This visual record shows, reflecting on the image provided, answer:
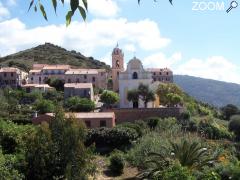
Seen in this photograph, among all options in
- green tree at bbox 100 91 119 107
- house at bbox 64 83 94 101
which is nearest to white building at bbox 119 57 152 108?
green tree at bbox 100 91 119 107

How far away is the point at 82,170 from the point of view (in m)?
20.0

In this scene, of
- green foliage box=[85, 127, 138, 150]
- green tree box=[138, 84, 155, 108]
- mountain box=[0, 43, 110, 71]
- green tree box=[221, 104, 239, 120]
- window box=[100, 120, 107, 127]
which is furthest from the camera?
mountain box=[0, 43, 110, 71]

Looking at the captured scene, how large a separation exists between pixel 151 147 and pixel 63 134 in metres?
7.20

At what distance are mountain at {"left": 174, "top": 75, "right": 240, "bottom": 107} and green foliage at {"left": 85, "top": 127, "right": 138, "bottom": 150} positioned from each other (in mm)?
127938

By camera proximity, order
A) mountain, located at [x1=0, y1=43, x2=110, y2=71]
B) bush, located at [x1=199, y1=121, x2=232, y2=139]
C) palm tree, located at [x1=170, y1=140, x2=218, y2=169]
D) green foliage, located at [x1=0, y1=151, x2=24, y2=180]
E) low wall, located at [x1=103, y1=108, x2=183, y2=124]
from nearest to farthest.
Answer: green foliage, located at [x1=0, y1=151, x2=24, y2=180]
palm tree, located at [x1=170, y1=140, x2=218, y2=169]
bush, located at [x1=199, y1=121, x2=232, y2=139]
low wall, located at [x1=103, y1=108, x2=183, y2=124]
mountain, located at [x1=0, y1=43, x2=110, y2=71]

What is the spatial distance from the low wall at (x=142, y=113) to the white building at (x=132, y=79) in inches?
200

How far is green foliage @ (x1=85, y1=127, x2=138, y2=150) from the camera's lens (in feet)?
128

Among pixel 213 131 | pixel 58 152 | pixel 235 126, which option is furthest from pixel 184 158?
pixel 235 126

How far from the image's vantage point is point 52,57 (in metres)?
124

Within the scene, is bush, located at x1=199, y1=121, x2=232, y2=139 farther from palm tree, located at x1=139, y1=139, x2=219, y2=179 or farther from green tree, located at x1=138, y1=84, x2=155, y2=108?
palm tree, located at x1=139, y1=139, x2=219, y2=179

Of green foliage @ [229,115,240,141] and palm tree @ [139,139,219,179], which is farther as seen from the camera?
green foliage @ [229,115,240,141]

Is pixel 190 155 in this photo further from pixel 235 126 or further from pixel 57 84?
pixel 57 84

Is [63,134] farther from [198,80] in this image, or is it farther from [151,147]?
[198,80]

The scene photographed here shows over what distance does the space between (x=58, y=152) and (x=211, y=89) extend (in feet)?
551
